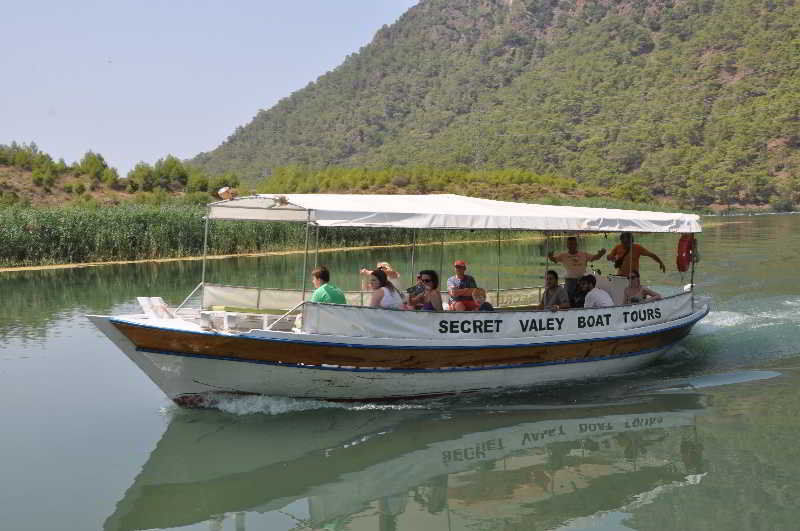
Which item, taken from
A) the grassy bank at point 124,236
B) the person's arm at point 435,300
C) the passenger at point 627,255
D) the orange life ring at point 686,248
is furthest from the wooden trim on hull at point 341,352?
the grassy bank at point 124,236

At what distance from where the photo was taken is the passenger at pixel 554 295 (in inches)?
462

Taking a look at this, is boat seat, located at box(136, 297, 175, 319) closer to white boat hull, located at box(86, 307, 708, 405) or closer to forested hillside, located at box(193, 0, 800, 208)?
white boat hull, located at box(86, 307, 708, 405)

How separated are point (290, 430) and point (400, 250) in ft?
90.4

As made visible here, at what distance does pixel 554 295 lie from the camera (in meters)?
11.8

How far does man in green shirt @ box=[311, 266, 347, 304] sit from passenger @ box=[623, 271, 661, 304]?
4957mm

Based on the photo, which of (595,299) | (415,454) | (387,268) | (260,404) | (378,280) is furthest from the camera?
(387,268)

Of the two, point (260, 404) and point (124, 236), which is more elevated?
point (124, 236)

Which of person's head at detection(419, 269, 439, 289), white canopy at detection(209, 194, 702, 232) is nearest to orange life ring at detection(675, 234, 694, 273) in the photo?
white canopy at detection(209, 194, 702, 232)

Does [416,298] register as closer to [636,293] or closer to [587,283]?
[587,283]

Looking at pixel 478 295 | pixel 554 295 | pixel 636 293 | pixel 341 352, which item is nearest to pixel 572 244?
pixel 636 293

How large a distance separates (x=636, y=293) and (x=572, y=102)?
102m

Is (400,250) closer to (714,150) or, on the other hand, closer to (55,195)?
(55,195)

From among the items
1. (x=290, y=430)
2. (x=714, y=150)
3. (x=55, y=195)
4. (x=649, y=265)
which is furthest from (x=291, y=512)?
(x=714, y=150)

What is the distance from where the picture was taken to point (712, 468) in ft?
27.4
